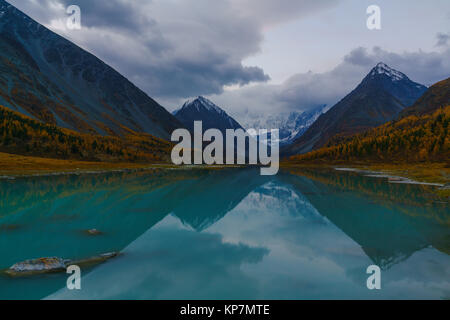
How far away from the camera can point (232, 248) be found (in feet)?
78.1

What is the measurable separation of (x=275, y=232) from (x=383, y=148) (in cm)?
18453

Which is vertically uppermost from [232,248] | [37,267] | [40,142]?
[40,142]

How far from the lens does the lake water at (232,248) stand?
A: 599 inches

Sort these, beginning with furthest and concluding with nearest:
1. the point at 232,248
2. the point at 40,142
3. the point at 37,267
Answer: the point at 40,142 → the point at 232,248 → the point at 37,267

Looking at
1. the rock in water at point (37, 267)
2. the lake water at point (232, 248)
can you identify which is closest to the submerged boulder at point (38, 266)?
the rock in water at point (37, 267)

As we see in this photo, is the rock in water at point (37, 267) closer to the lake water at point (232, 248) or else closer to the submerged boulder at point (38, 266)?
the submerged boulder at point (38, 266)

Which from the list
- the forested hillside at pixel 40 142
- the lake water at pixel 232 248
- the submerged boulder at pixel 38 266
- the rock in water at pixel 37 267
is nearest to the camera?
the lake water at pixel 232 248

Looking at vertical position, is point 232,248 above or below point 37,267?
below

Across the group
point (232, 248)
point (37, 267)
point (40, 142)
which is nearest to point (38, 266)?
point (37, 267)

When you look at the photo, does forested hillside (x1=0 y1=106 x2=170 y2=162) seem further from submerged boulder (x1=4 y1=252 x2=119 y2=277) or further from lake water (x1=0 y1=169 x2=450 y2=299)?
submerged boulder (x1=4 y1=252 x2=119 y2=277)

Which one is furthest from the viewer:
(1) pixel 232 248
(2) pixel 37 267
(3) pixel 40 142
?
(3) pixel 40 142

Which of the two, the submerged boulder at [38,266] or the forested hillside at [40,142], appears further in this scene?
the forested hillside at [40,142]

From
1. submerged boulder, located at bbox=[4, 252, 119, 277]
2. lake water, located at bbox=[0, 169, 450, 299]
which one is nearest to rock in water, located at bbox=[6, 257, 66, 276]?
submerged boulder, located at bbox=[4, 252, 119, 277]

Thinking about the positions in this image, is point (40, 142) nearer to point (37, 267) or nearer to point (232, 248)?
point (37, 267)
